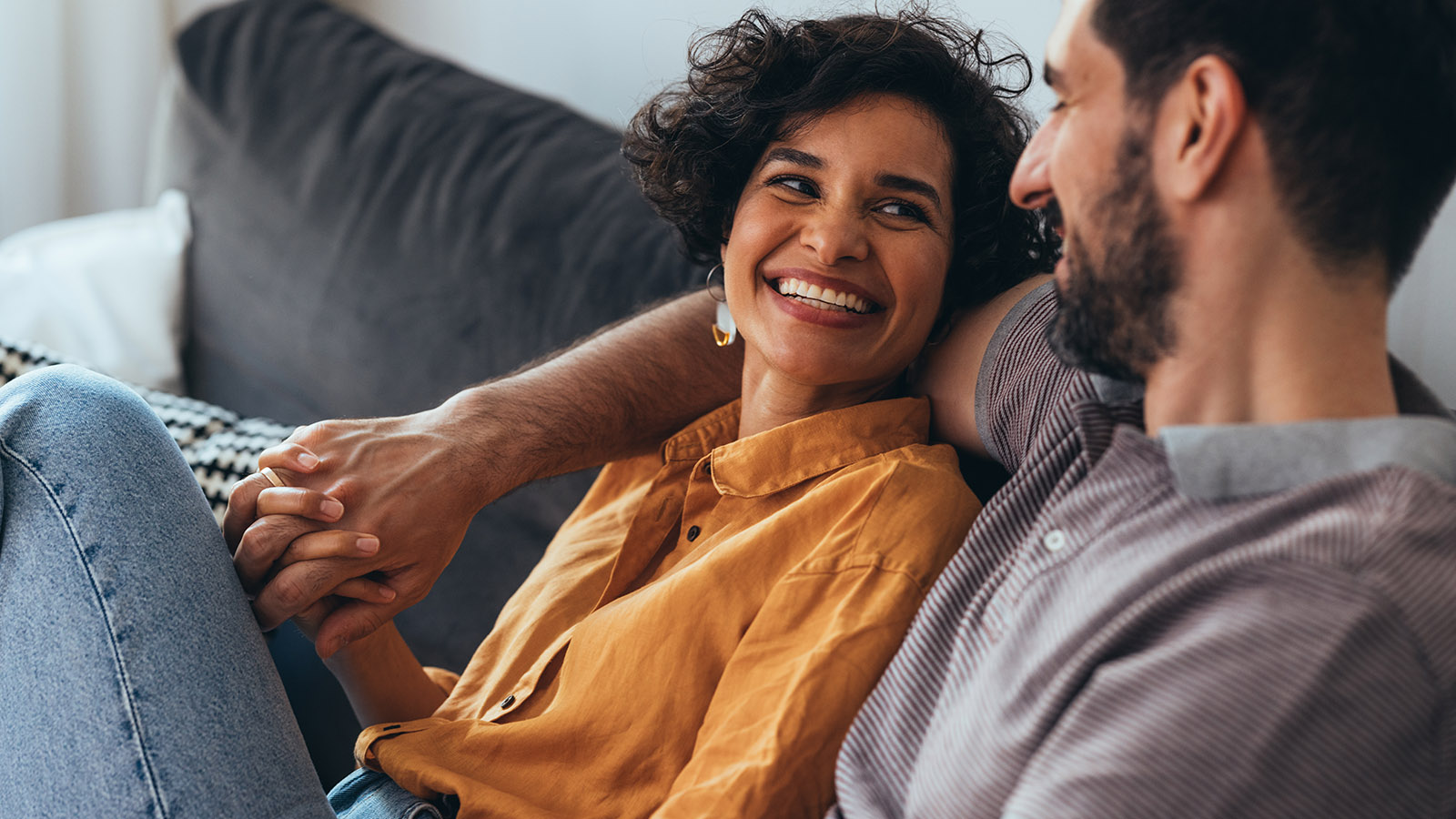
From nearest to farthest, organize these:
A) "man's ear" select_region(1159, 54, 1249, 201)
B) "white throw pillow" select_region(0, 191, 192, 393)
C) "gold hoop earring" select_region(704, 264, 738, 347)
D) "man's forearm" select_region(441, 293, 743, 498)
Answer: "man's ear" select_region(1159, 54, 1249, 201) → "man's forearm" select_region(441, 293, 743, 498) → "gold hoop earring" select_region(704, 264, 738, 347) → "white throw pillow" select_region(0, 191, 192, 393)

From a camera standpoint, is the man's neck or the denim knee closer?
the man's neck

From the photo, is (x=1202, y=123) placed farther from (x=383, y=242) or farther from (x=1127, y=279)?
(x=383, y=242)

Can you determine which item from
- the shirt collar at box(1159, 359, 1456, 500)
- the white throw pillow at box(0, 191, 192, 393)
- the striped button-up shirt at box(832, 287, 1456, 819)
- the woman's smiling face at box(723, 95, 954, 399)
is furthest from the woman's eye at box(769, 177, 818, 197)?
the white throw pillow at box(0, 191, 192, 393)

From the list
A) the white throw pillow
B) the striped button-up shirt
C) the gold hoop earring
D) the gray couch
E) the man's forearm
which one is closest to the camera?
the striped button-up shirt

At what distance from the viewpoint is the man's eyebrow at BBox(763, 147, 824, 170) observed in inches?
46.4

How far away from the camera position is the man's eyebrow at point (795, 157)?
3.87ft

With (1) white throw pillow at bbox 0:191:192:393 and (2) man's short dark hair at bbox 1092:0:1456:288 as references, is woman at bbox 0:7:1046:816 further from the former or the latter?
(1) white throw pillow at bbox 0:191:192:393

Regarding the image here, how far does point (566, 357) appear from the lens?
4.76 ft

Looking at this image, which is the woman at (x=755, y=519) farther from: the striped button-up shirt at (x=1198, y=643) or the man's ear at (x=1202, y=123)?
the man's ear at (x=1202, y=123)

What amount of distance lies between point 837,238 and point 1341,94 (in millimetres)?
489

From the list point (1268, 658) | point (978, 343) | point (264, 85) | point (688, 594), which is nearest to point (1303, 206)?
point (1268, 658)

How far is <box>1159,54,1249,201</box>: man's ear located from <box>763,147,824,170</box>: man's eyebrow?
1.46 feet

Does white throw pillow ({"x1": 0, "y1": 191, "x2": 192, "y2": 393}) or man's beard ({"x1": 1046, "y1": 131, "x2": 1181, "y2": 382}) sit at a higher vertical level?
man's beard ({"x1": 1046, "y1": 131, "x2": 1181, "y2": 382})

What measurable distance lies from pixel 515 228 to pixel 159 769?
105cm
